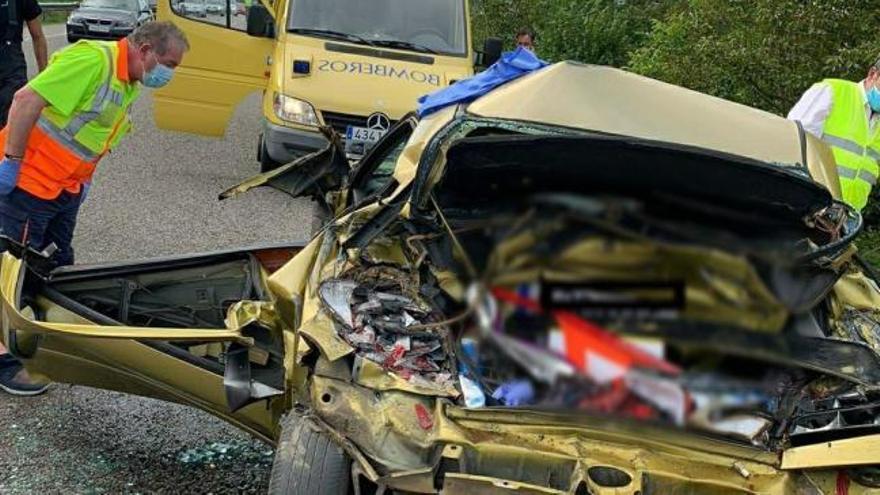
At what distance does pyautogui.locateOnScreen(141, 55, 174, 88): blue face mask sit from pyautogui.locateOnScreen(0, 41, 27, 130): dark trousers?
2.47 metres

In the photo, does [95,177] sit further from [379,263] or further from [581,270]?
[581,270]

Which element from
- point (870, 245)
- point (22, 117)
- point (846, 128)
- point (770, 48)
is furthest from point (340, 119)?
point (870, 245)

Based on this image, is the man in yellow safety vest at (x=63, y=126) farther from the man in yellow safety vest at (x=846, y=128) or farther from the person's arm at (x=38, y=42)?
the man in yellow safety vest at (x=846, y=128)

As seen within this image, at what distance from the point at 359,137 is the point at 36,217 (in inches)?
134

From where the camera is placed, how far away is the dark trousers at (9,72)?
6570 millimetres

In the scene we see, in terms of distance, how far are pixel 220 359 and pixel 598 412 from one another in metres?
2.11

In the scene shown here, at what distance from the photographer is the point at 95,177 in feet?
28.3

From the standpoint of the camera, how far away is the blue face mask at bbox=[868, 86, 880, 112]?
4906mm

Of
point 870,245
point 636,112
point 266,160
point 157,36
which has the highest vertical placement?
point 636,112

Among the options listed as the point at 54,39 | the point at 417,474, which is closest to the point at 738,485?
the point at 417,474

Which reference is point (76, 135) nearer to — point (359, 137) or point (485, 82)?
point (485, 82)

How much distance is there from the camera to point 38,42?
6582 millimetres

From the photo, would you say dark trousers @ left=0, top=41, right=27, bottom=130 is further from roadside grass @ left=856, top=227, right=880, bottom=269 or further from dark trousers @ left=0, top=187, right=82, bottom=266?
roadside grass @ left=856, top=227, right=880, bottom=269

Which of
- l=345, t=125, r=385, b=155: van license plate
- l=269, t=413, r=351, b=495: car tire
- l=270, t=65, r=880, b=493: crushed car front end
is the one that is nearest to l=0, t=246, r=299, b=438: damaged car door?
l=270, t=65, r=880, b=493: crushed car front end
